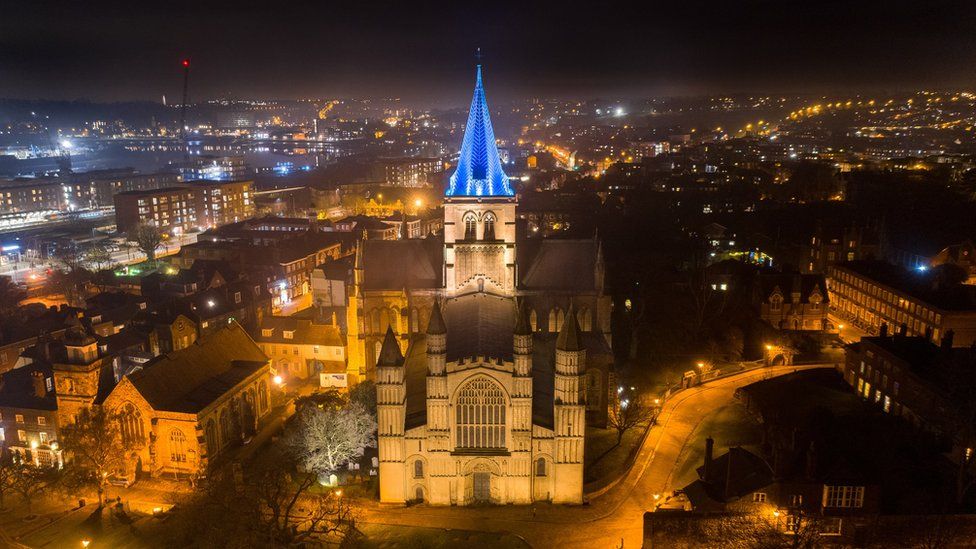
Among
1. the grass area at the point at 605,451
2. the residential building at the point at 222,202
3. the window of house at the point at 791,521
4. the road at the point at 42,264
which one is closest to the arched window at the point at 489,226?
the grass area at the point at 605,451

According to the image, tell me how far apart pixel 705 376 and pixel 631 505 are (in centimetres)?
2320

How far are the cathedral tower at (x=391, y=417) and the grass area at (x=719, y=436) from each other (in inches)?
776

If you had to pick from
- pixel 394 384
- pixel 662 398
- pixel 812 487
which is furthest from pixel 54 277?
pixel 812 487

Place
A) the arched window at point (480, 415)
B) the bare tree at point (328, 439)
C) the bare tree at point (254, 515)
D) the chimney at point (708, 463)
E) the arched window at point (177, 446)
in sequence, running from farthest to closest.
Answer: the arched window at point (177, 446)
the bare tree at point (328, 439)
the arched window at point (480, 415)
the chimney at point (708, 463)
the bare tree at point (254, 515)

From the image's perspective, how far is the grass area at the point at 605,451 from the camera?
49.7 metres

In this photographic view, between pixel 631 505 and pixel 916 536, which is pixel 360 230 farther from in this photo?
pixel 916 536

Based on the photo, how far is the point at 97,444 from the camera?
4709 cm

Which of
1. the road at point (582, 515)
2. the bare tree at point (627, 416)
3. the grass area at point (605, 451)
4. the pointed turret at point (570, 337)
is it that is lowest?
the road at point (582, 515)

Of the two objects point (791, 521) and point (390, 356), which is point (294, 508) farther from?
point (791, 521)

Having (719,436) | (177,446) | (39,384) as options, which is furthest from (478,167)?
(39,384)

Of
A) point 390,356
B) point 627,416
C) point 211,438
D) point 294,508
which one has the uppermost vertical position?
point 390,356

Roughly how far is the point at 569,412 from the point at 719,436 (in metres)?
15.9

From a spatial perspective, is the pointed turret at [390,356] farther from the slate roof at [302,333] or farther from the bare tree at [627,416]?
the slate roof at [302,333]

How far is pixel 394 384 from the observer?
45.3 m
